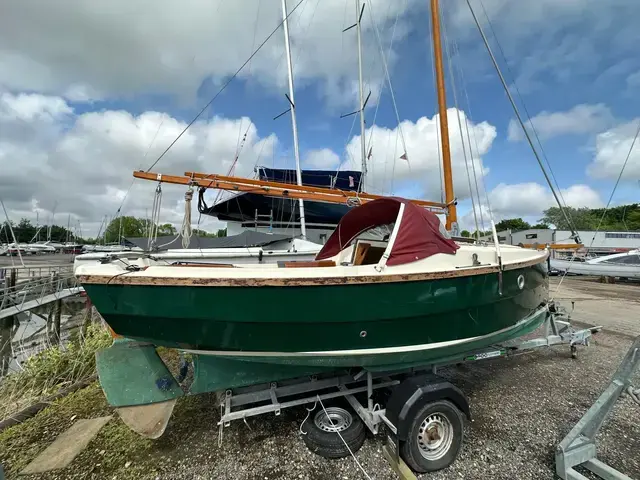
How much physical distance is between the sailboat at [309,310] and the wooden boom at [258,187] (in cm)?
252

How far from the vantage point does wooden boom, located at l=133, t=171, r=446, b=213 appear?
4.98 meters

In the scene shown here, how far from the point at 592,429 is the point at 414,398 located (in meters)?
1.40

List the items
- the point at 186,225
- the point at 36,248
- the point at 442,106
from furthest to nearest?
the point at 36,248 < the point at 442,106 < the point at 186,225

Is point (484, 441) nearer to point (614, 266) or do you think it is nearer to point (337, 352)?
point (337, 352)

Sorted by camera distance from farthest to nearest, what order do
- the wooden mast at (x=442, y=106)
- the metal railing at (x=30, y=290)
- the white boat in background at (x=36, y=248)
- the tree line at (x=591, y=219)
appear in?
the tree line at (x=591, y=219) < the white boat in background at (x=36, y=248) < the metal railing at (x=30, y=290) < the wooden mast at (x=442, y=106)

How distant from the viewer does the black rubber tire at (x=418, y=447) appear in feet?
8.40

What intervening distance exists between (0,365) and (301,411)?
7.90 meters

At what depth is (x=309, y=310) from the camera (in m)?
2.47

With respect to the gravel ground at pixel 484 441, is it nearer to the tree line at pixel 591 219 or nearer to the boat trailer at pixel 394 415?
the boat trailer at pixel 394 415

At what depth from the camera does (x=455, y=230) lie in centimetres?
667

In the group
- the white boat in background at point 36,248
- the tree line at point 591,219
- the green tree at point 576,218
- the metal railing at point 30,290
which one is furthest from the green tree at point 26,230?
the green tree at point 576,218

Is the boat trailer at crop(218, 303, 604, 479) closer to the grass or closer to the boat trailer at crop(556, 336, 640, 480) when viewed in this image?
the boat trailer at crop(556, 336, 640, 480)

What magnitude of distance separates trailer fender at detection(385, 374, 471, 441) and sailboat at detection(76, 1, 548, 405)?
0.21m

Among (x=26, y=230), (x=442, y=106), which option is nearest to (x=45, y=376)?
(x=442, y=106)
